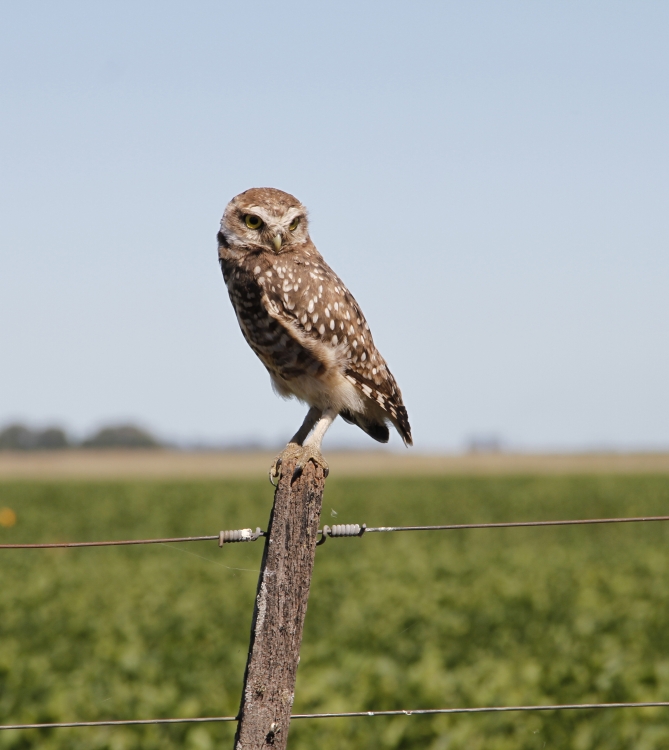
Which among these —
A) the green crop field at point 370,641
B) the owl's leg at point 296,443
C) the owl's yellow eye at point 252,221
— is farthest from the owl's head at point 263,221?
the green crop field at point 370,641

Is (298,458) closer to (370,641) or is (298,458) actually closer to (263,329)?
(263,329)

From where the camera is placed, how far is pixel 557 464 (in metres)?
74.2

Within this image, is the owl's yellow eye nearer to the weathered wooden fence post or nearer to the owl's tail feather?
the owl's tail feather

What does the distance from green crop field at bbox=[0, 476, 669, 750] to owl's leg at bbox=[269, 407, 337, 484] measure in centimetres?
44

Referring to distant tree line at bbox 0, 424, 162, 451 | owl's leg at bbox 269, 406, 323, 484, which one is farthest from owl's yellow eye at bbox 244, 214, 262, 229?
distant tree line at bbox 0, 424, 162, 451

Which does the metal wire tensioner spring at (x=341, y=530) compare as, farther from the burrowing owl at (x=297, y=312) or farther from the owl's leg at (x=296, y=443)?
the burrowing owl at (x=297, y=312)

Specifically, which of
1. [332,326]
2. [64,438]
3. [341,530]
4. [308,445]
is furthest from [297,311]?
[64,438]

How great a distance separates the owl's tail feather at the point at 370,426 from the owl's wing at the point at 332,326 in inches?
5.3

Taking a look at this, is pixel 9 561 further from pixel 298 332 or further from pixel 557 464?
pixel 557 464

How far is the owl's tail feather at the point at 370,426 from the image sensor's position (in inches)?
193

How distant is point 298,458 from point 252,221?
5.43ft

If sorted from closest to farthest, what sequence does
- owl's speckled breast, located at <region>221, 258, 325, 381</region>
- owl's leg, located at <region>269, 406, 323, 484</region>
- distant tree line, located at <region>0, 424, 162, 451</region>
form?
owl's leg, located at <region>269, 406, 323, 484</region>, owl's speckled breast, located at <region>221, 258, 325, 381</region>, distant tree line, located at <region>0, 424, 162, 451</region>

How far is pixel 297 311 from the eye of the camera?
452 cm

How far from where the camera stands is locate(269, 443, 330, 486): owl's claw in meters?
2.95
